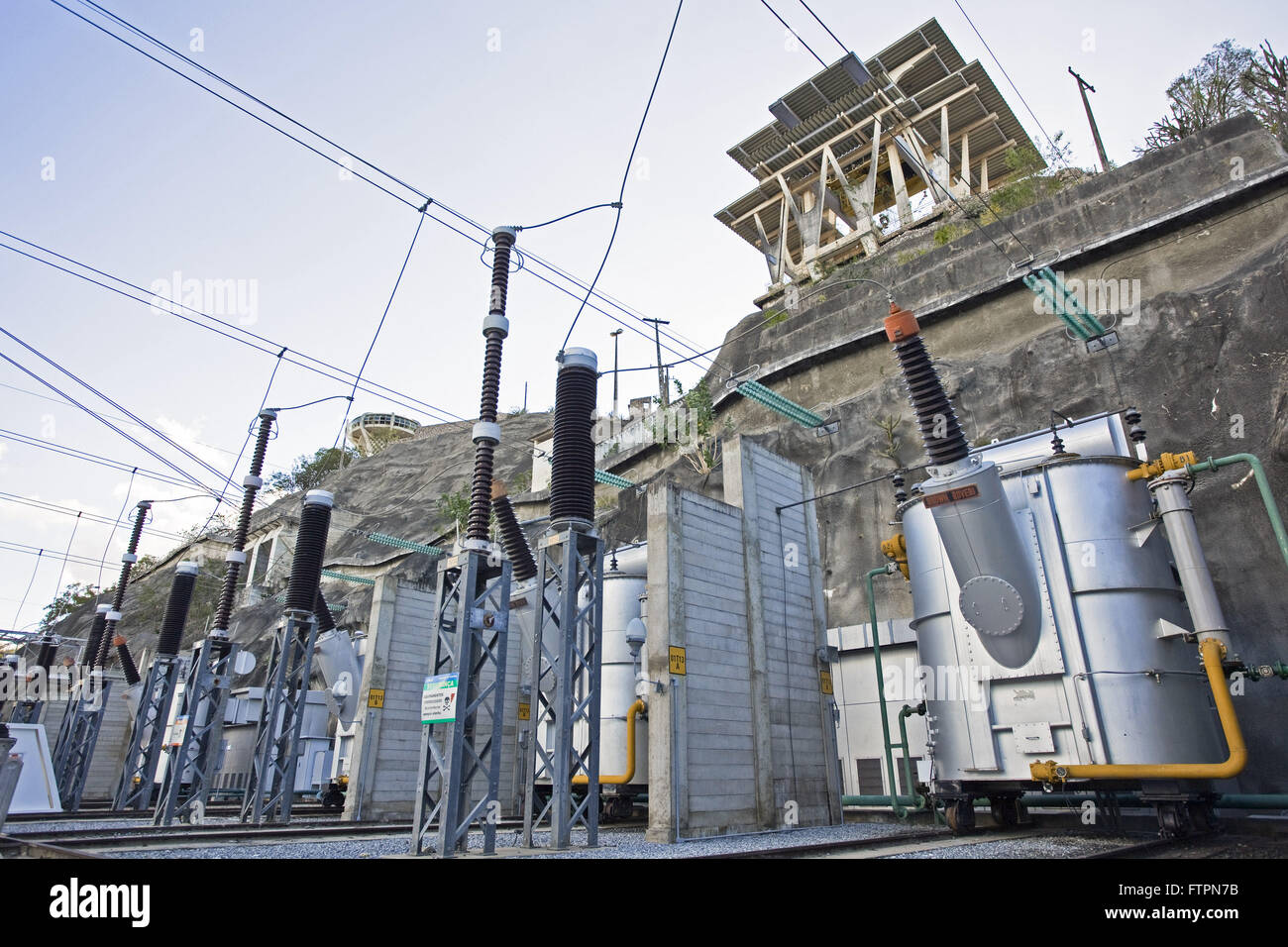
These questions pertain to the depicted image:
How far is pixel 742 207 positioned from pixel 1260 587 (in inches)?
1432

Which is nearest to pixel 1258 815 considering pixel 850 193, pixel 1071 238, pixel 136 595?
pixel 1071 238

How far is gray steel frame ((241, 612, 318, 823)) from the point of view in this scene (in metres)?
16.8

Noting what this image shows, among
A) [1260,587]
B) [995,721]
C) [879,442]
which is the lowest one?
[995,721]

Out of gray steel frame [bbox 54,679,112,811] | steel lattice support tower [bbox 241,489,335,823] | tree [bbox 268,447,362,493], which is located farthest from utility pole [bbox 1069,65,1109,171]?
tree [bbox 268,447,362,493]

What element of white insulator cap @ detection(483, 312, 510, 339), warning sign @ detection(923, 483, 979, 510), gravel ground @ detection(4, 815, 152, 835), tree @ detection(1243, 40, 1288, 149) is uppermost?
tree @ detection(1243, 40, 1288, 149)

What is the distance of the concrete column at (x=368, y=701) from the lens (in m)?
17.4

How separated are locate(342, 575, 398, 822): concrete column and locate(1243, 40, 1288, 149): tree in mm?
30875

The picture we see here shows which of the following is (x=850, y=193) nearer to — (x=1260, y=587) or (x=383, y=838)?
(x=1260, y=587)

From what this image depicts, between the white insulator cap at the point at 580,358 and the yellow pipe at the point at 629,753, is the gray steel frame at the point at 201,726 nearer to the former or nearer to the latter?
the yellow pipe at the point at 629,753

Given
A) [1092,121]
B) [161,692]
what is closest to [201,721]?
[161,692]

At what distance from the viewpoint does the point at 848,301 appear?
30453 millimetres

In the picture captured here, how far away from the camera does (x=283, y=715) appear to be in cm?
1836

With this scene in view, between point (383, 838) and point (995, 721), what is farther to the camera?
point (383, 838)

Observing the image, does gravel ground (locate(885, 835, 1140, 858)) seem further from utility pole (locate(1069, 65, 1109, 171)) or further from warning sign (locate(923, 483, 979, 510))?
utility pole (locate(1069, 65, 1109, 171))
